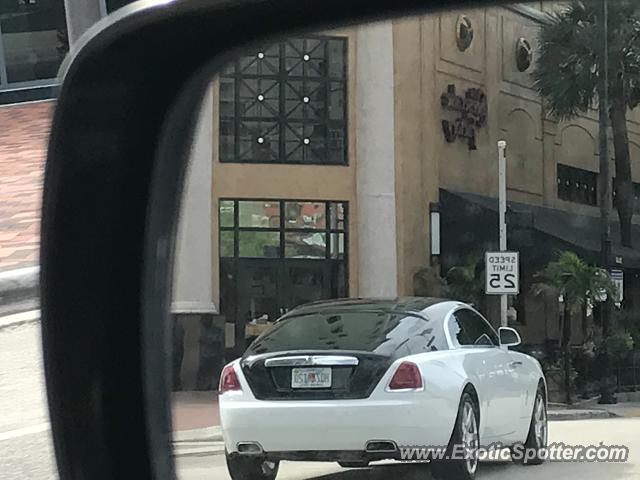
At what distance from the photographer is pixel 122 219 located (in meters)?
2.79

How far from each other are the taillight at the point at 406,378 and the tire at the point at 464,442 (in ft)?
0.35

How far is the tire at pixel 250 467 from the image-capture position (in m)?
2.31

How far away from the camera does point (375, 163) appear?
8.14ft

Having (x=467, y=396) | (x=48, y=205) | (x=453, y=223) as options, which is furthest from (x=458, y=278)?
(x=48, y=205)

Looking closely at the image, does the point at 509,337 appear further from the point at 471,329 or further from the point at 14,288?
the point at 14,288

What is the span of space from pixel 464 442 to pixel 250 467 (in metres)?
0.47

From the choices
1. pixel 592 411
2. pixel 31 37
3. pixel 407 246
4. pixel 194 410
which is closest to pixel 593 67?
pixel 407 246

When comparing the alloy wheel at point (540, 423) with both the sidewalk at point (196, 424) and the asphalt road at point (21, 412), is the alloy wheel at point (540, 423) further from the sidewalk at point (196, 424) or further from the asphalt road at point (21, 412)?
the asphalt road at point (21, 412)

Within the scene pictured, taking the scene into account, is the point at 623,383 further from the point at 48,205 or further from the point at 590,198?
the point at 48,205

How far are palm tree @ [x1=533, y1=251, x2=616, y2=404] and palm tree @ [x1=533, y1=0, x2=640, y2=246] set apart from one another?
9 cm

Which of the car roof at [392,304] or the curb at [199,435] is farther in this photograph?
the curb at [199,435]

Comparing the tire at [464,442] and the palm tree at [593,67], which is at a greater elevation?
the palm tree at [593,67]

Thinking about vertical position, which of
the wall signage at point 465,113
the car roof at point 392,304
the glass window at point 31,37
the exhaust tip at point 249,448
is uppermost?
the glass window at point 31,37

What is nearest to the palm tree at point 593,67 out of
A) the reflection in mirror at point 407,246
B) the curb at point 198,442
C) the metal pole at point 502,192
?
the reflection in mirror at point 407,246
